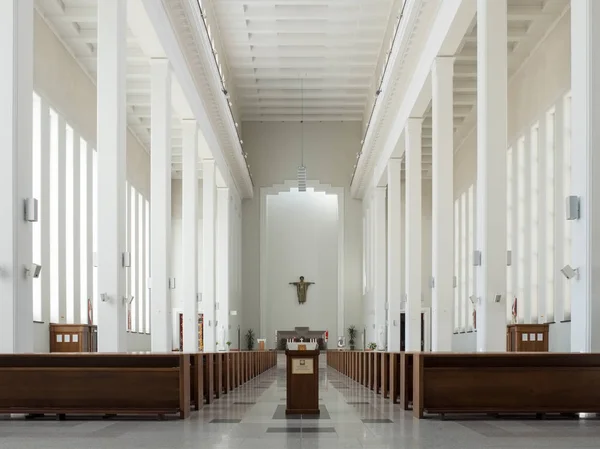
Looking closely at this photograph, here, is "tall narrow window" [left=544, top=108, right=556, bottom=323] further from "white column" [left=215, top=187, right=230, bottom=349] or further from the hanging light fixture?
"white column" [left=215, top=187, right=230, bottom=349]

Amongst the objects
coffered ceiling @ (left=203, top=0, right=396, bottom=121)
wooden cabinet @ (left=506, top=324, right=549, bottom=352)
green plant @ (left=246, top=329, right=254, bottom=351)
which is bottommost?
green plant @ (left=246, top=329, right=254, bottom=351)

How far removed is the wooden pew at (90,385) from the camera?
8.86 metres

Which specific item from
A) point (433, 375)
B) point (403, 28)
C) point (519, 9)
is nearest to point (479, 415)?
point (433, 375)

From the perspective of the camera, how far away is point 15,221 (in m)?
9.14

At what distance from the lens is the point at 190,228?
2108cm

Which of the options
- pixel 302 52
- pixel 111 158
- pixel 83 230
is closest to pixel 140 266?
pixel 83 230

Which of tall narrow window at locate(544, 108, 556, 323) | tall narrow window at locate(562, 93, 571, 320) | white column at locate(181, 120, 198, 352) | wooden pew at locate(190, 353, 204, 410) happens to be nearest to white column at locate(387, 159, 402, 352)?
tall narrow window at locate(544, 108, 556, 323)

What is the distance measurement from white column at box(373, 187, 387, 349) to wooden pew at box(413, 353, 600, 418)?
19276 mm

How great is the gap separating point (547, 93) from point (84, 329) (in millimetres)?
11928

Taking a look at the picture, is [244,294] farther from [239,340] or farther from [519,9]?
[519,9]

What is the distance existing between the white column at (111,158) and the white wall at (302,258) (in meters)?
26.3

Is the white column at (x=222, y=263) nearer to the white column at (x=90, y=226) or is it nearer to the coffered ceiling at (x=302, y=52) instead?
the coffered ceiling at (x=302, y=52)

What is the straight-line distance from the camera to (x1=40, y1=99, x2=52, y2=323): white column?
61.9ft

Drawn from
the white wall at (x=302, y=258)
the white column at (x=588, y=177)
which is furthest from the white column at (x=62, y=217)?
the white wall at (x=302, y=258)
